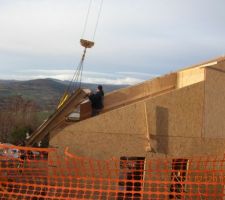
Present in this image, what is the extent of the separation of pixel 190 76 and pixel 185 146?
2.22 meters

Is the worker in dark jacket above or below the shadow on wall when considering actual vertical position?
above

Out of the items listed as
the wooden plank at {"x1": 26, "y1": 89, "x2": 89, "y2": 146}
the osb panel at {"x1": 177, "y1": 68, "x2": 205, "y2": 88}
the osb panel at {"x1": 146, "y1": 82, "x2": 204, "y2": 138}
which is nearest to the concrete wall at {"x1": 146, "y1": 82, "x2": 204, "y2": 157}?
the osb panel at {"x1": 146, "y1": 82, "x2": 204, "y2": 138}

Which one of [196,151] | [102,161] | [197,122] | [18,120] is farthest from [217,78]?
[18,120]

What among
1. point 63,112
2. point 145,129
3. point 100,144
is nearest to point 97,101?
point 63,112

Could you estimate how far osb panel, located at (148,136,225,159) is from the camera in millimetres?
11227

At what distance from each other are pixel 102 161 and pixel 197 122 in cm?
308

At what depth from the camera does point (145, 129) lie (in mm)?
11109

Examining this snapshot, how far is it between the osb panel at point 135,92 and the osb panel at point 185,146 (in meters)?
1.87

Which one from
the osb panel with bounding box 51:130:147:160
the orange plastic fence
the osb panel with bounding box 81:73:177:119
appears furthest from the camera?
the osb panel with bounding box 81:73:177:119

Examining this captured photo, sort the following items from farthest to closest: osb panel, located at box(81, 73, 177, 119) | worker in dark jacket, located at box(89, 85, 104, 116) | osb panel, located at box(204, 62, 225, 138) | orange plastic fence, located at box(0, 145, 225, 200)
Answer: osb panel, located at box(81, 73, 177, 119) → worker in dark jacket, located at box(89, 85, 104, 116) → osb panel, located at box(204, 62, 225, 138) → orange plastic fence, located at box(0, 145, 225, 200)

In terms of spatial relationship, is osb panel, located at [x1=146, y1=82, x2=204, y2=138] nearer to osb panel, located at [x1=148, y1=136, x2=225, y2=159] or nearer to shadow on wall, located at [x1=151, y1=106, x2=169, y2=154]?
shadow on wall, located at [x1=151, y1=106, x2=169, y2=154]

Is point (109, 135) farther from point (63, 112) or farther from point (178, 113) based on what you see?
point (178, 113)

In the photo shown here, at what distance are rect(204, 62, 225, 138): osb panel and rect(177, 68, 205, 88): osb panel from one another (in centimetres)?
26

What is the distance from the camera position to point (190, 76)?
12.2 metres
